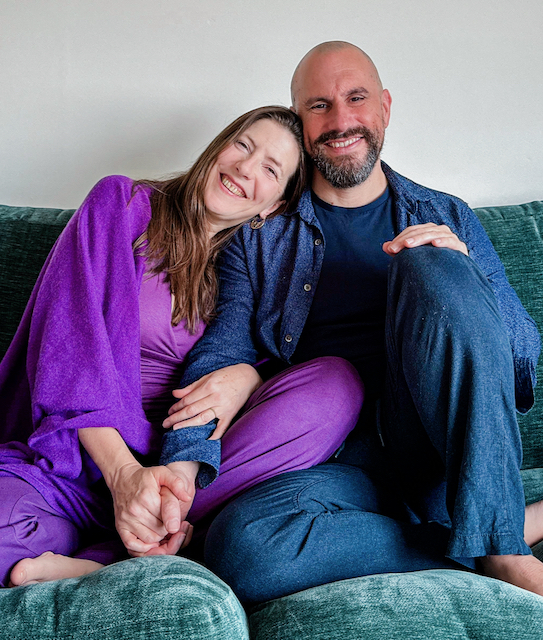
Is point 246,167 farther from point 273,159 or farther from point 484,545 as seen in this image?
point 484,545

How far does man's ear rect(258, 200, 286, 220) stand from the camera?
1.63 m

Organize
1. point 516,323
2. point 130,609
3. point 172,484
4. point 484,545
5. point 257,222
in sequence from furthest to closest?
point 257,222 → point 516,323 → point 172,484 → point 484,545 → point 130,609

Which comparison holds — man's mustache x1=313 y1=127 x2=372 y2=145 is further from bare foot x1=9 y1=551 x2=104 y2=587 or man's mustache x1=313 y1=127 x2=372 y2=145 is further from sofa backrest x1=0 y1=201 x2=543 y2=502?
bare foot x1=9 y1=551 x2=104 y2=587

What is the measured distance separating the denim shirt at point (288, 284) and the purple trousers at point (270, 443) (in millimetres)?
188

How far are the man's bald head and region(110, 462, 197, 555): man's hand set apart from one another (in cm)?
102

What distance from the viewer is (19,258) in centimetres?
165

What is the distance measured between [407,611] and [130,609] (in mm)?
349

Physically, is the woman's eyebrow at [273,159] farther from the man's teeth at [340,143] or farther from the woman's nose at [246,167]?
the man's teeth at [340,143]

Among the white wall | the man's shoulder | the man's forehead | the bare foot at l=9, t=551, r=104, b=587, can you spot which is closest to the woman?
the bare foot at l=9, t=551, r=104, b=587

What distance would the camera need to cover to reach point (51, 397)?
3.77 ft

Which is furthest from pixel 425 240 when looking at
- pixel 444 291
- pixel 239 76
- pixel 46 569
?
pixel 239 76

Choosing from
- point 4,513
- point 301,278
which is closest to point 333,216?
point 301,278

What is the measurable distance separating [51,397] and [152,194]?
542mm

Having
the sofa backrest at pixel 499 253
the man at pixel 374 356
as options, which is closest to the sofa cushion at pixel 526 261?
the sofa backrest at pixel 499 253
